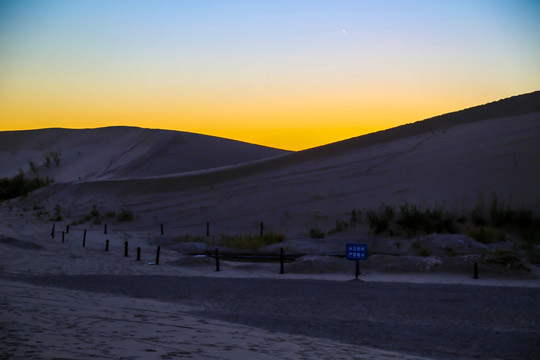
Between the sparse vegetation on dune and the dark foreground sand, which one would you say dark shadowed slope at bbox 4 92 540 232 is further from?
the dark foreground sand

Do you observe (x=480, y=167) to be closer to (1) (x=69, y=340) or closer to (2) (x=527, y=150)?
(2) (x=527, y=150)

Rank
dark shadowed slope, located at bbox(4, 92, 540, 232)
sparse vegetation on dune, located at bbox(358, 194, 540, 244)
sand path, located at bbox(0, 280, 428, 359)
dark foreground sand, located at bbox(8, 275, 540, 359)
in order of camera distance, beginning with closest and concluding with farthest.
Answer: sand path, located at bbox(0, 280, 428, 359), dark foreground sand, located at bbox(8, 275, 540, 359), sparse vegetation on dune, located at bbox(358, 194, 540, 244), dark shadowed slope, located at bbox(4, 92, 540, 232)

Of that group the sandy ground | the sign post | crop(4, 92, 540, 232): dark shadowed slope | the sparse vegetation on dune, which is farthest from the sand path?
crop(4, 92, 540, 232): dark shadowed slope

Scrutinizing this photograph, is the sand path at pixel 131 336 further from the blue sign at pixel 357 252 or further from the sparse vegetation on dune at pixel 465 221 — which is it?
the sparse vegetation on dune at pixel 465 221

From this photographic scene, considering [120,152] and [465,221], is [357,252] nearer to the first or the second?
[465,221]

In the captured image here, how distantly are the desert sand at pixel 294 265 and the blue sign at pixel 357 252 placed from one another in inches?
33.8

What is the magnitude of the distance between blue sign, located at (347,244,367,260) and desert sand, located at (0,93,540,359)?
0.86m

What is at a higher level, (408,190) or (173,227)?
(408,190)

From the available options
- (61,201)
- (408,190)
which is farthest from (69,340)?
(61,201)

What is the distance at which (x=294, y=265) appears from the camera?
65.2ft

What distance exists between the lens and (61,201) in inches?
1852

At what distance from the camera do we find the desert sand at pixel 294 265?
9391 millimetres

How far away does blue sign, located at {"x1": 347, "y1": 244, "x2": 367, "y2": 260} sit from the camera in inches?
672

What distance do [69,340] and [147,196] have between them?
38.1 meters
